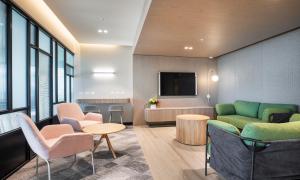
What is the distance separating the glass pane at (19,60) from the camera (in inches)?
105

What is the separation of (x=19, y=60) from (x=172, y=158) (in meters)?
2.98

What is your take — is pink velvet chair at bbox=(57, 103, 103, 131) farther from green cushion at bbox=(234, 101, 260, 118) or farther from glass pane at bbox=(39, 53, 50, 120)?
green cushion at bbox=(234, 101, 260, 118)

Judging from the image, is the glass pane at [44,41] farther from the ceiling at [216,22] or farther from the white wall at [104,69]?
the white wall at [104,69]

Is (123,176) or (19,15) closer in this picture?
(123,176)

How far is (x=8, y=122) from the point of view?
8.31ft

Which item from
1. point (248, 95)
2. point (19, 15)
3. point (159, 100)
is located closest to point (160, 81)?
point (159, 100)

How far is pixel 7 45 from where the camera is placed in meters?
2.46

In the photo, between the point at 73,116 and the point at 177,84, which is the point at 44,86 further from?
the point at 177,84

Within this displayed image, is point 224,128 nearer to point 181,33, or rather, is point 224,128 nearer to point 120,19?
point 181,33

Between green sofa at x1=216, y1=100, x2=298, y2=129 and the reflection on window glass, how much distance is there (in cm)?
439

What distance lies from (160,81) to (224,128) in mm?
4219

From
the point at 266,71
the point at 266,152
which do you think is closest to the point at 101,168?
the point at 266,152

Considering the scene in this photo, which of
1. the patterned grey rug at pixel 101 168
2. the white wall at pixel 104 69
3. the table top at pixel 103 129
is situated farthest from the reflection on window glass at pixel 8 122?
the white wall at pixel 104 69

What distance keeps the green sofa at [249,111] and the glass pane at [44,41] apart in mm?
4595
